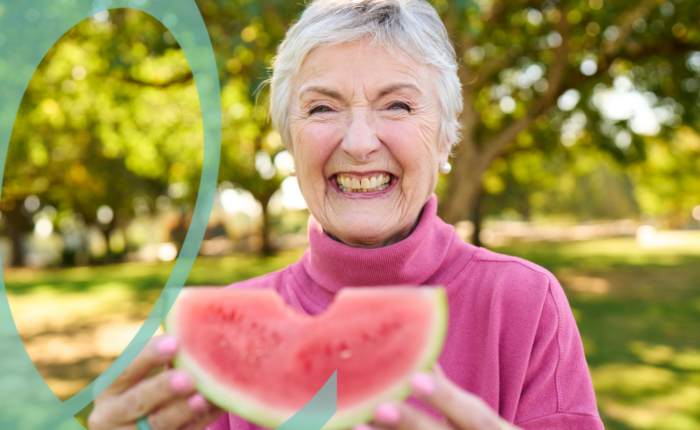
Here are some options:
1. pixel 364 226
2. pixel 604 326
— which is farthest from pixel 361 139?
pixel 604 326

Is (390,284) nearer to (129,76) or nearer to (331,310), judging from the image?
(331,310)

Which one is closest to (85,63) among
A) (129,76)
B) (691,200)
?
(129,76)

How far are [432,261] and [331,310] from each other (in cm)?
52

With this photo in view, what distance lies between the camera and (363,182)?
1.56m

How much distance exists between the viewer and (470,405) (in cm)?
98

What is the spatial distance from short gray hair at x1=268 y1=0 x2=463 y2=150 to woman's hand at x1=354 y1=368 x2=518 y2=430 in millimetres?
942

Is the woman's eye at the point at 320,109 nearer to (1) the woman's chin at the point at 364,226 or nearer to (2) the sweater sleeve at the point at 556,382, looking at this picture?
(1) the woman's chin at the point at 364,226

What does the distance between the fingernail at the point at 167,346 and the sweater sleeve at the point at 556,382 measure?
3.20 ft

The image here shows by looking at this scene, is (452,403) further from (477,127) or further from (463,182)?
(477,127)

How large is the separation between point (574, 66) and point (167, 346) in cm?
956

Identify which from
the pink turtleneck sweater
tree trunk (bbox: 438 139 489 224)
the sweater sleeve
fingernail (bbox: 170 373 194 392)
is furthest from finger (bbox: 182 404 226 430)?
tree trunk (bbox: 438 139 489 224)
